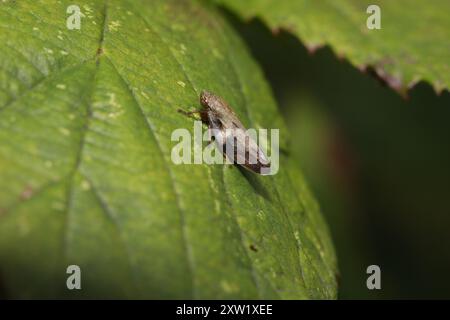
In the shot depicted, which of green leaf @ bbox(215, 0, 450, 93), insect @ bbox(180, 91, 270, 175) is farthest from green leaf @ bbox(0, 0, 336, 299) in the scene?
green leaf @ bbox(215, 0, 450, 93)

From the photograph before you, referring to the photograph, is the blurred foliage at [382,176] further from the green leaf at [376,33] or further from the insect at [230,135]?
the insect at [230,135]

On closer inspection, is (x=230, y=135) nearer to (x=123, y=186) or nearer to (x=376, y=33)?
(x=123, y=186)

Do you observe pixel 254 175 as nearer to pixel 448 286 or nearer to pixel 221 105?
pixel 221 105

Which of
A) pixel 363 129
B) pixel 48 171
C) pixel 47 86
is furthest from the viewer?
pixel 363 129

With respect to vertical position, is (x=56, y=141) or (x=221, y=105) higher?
(x=221, y=105)

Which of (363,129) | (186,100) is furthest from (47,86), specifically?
(363,129)

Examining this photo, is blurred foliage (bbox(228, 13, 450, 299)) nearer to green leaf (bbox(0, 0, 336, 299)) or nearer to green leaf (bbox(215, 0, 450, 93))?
green leaf (bbox(215, 0, 450, 93))

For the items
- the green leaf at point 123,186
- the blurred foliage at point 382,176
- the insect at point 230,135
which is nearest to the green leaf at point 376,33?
the green leaf at point 123,186
